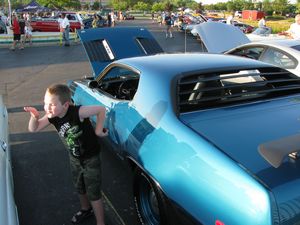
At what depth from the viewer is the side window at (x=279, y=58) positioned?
6.04 m

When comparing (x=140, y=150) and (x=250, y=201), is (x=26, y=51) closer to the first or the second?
(x=140, y=150)

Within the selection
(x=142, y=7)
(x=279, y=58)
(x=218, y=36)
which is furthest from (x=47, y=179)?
(x=142, y=7)

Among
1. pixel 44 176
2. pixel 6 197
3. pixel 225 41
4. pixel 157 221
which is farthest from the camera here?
pixel 225 41

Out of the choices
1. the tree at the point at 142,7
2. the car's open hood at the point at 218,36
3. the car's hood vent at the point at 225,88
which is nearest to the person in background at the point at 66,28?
the car's open hood at the point at 218,36

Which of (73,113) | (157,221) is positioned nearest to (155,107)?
(73,113)

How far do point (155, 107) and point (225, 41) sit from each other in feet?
18.0

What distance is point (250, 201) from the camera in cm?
205

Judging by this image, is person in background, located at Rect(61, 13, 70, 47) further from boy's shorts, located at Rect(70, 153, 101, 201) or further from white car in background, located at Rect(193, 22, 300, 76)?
boy's shorts, located at Rect(70, 153, 101, 201)

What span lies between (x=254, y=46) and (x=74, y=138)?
4798 mm

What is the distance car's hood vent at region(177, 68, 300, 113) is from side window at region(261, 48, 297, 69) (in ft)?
8.25

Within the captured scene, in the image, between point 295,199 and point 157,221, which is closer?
point 295,199

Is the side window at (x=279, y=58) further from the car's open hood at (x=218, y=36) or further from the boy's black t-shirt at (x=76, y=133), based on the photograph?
the boy's black t-shirt at (x=76, y=133)

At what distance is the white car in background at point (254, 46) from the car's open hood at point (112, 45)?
1.67m

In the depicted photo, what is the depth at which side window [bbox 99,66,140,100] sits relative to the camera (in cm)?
447
